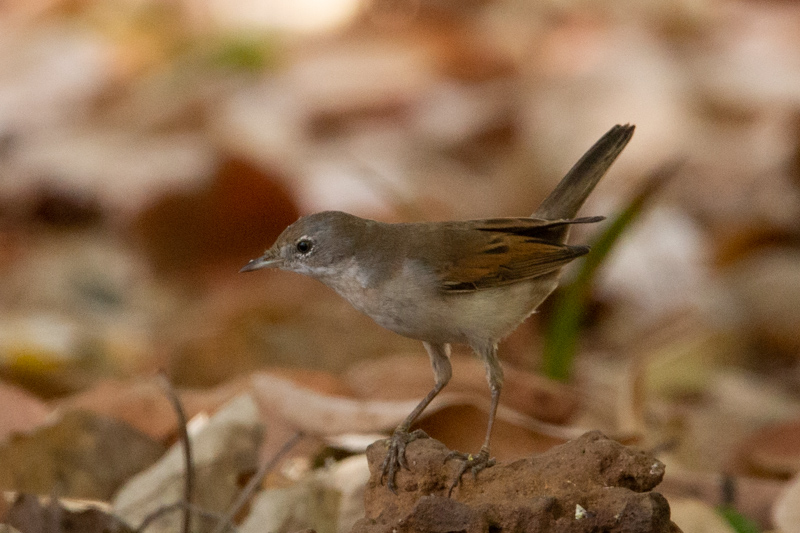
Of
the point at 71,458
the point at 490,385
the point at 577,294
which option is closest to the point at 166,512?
the point at 71,458

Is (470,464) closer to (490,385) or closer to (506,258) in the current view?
(490,385)

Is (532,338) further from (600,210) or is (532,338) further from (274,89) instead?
(274,89)

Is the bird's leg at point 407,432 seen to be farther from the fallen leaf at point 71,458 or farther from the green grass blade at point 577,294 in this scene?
the green grass blade at point 577,294

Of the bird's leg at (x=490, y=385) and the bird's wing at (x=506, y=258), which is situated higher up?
the bird's wing at (x=506, y=258)

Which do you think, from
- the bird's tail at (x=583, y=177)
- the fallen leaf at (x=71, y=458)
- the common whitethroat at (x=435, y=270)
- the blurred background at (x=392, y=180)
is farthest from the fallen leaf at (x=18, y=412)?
the bird's tail at (x=583, y=177)

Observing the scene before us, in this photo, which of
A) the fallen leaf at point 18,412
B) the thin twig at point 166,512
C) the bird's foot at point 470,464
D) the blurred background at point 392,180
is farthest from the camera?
the blurred background at point 392,180

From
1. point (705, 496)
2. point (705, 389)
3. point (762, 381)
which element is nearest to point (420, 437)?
point (705, 496)
